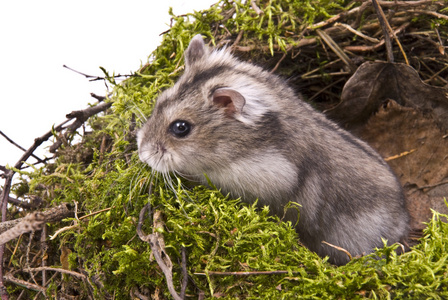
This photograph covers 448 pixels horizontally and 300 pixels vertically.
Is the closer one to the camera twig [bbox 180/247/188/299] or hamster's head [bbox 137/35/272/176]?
twig [bbox 180/247/188/299]

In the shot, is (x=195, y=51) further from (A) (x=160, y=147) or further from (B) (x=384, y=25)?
(B) (x=384, y=25)

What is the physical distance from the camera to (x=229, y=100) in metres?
2.79

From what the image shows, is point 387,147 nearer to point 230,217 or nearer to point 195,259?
point 230,217

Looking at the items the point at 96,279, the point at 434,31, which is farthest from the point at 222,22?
the point at 96,279

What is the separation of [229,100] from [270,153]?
458 mm

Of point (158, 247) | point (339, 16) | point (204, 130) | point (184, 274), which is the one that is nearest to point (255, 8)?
point (339, 16)

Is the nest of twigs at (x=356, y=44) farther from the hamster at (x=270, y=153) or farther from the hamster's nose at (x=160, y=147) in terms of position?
the hamster's nose at (x=160, y=147)

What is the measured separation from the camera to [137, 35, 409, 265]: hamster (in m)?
2.82

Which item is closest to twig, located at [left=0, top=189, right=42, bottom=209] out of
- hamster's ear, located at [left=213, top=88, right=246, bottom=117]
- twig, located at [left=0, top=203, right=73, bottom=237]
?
twig, located at [left=0, top=203, right=73, bottom=237]

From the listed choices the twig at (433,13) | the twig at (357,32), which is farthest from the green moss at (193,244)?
the twig at (433,13)

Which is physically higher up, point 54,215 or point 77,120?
point 77,120

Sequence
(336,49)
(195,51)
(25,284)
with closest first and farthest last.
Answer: (25,284), (195,51), (336,49)

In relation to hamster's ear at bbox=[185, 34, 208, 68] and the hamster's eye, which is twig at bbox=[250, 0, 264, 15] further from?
the hamster's eye

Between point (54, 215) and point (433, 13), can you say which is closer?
point (54, 215)
